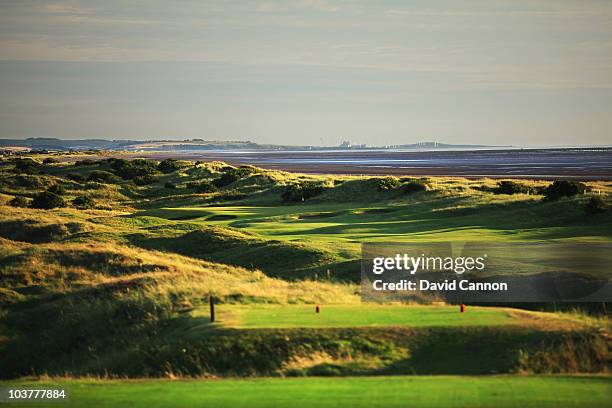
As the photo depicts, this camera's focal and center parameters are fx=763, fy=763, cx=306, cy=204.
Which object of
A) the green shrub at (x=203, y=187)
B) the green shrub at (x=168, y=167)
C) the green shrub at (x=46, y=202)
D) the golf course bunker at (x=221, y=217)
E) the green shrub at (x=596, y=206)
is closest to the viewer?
the green shrub at (x=596, y=206)

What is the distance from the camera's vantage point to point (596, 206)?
4325 cm

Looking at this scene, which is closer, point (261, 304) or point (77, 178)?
point (261, 304)

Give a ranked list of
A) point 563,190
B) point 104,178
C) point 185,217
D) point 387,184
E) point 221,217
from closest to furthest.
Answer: point 563,190, point 221,217, point 185,217, point 387,184, point 104,178

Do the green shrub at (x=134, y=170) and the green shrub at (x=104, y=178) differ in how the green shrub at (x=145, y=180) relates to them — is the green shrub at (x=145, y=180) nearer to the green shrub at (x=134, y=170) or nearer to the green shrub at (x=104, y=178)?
the green shrub at (x=134, y=170)

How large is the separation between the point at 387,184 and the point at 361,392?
208 ft

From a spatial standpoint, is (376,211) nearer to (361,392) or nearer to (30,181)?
(361,392)

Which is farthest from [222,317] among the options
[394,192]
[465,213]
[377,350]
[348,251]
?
[394,192]

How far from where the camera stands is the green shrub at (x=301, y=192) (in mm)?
75537

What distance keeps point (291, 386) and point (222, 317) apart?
18.6ft

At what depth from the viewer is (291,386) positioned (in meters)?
14.0

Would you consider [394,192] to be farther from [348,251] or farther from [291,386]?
[291,386]

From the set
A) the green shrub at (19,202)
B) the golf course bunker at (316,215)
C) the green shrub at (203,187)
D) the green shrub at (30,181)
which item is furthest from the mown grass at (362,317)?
the green shrub at (30,181)

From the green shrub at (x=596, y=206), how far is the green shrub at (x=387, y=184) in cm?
3159

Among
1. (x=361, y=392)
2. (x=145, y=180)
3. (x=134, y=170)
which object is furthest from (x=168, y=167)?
(x=361, y=392)
